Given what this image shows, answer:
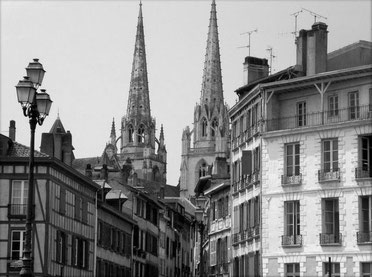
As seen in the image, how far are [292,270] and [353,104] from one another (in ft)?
26.8

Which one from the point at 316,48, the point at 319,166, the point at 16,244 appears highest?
the point at 316,48

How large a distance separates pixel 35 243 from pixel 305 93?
50.3 ft

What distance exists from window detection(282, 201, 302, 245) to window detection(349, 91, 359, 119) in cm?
482

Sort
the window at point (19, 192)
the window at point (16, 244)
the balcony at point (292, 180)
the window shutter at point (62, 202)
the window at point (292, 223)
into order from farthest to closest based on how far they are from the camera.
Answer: the window shutter at point (62, 202)
the window at point (19, 192)
the window at point (16, 244)
the balcony at point (292, 180)
the window at point (292, 223)

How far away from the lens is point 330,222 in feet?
167

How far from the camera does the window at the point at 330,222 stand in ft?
166

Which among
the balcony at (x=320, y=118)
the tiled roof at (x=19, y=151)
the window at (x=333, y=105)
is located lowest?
the tiled roof at (x=19, y=151)

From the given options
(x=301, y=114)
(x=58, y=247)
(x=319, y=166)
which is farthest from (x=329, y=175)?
(x=58, y=247)

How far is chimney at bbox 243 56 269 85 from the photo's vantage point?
62.2 metres

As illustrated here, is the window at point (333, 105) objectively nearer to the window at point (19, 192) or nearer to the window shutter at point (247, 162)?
the window shutter at point (247, 162)

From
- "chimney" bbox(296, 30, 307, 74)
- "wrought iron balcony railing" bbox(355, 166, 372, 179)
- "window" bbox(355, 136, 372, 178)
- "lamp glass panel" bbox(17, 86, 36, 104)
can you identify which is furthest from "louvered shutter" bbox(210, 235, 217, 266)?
"lamp glass panel" bbox(17, 86, 36, 104)

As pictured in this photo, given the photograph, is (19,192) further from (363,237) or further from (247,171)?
(363,237)

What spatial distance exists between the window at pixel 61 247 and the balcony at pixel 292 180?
1291cm

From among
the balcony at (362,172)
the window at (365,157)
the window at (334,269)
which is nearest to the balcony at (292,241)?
the window at (334,269)
